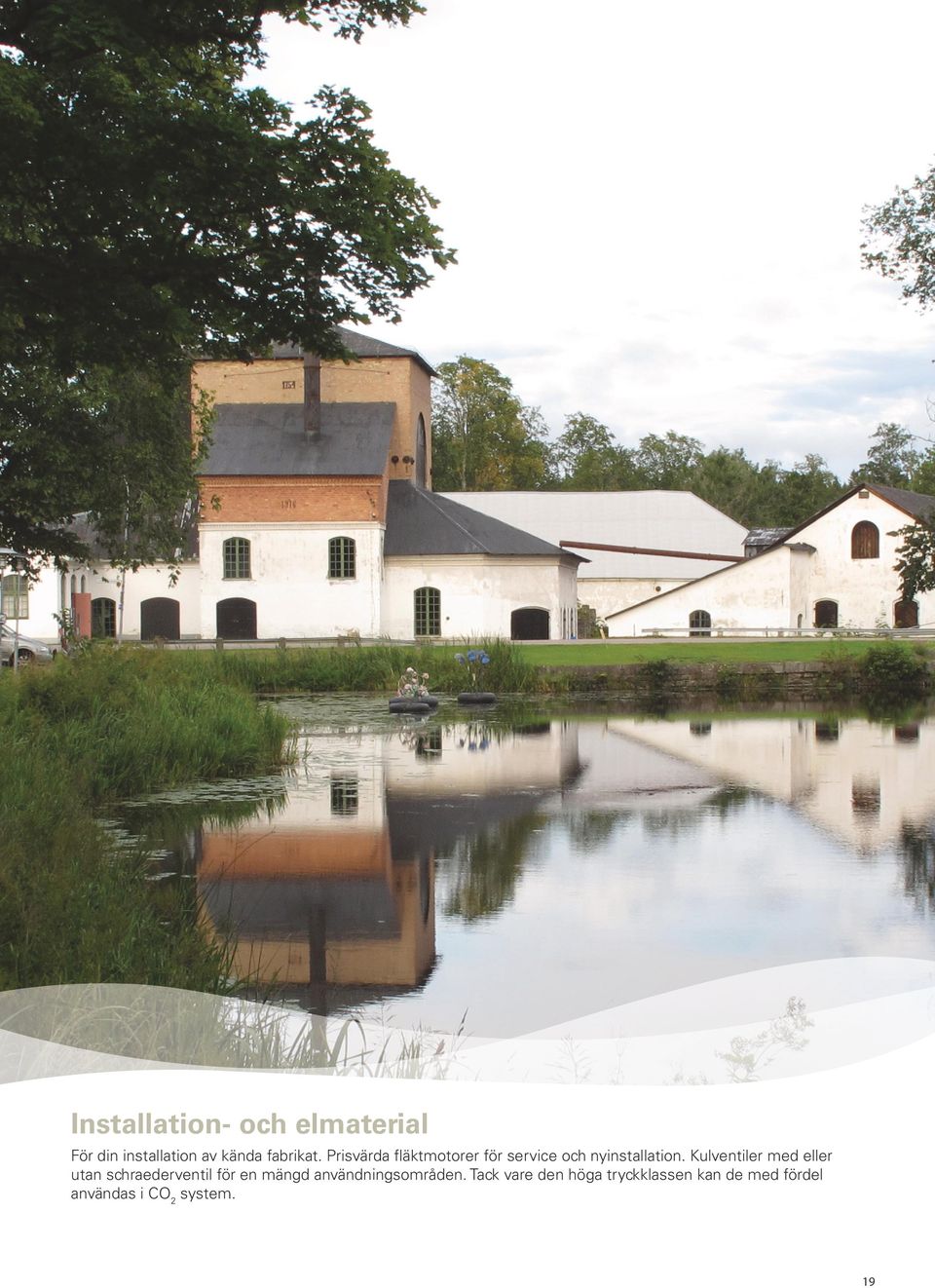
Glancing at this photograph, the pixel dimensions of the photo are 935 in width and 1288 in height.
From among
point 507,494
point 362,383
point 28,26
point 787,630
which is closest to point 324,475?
point 362,383

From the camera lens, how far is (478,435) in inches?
3157

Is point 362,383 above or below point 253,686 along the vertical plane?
above

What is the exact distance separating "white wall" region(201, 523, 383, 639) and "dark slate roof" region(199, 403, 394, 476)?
218 centimetres

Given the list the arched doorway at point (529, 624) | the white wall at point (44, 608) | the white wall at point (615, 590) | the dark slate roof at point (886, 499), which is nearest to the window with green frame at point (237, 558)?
the white wall at point (44, 608)

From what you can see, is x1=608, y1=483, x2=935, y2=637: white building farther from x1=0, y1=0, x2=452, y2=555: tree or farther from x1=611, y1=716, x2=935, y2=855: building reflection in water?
x1=0, y1=0, x2=452, y2=555: tree

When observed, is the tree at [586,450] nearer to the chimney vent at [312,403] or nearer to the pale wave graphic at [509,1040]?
the chimney vent at [312,403]

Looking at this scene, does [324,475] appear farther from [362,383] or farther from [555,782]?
[555,782]

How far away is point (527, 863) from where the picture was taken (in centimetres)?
1216

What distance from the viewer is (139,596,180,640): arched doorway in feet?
165

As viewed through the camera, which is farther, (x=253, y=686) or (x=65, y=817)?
(x=253, y=686)

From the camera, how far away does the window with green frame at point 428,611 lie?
1969 inches

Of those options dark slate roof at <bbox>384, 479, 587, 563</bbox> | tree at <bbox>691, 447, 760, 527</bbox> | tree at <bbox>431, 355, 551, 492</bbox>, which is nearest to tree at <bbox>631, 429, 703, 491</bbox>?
tree at <bbox>691, 447, 760, 527</bbox>

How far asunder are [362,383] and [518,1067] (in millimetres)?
49875

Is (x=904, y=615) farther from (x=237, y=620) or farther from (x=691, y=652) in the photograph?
(x=237, y=620)
